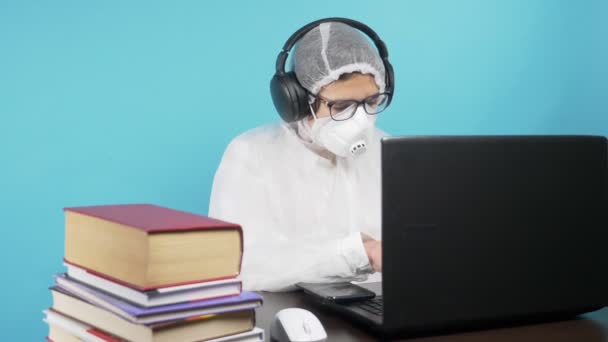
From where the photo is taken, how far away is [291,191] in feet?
6.63

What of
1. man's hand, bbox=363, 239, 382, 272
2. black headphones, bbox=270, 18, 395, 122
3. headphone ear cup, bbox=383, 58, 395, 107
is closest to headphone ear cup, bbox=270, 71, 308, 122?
black headphones, bbox=270, 18, 395, 122

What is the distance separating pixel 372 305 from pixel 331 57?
92 centimetres

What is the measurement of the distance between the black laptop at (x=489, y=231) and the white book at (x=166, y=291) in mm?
206

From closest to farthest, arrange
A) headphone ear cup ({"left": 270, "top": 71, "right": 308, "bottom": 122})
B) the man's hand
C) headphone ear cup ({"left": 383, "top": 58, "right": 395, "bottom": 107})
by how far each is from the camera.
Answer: the man's hand, headphone ear cup ({"left": 270, "top": 71, "right": 308, "bottom": 122}), headphone ear cup ({"left": 383, "top": 58, "right": 395, "bottom": 107})

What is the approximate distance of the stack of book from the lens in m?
0.88

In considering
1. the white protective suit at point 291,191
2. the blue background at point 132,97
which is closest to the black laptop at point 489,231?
the white protective suit at point 291,191

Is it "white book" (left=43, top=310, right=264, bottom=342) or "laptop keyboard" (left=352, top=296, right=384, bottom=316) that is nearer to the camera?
"white book" (left=43, top=310, right=264, bottom=342)

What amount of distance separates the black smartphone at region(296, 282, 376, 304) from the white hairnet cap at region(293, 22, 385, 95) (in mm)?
762

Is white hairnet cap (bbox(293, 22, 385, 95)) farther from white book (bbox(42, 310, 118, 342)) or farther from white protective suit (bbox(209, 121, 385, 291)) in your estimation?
white book (bbox(42, 310, 118, 342))

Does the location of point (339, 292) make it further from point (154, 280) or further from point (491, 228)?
point (154, 280)

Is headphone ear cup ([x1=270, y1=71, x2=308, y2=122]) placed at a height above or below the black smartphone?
above

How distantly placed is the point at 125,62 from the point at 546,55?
163cm

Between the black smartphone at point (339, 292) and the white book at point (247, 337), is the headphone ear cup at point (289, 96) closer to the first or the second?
the black smartphone at point (339, 292)

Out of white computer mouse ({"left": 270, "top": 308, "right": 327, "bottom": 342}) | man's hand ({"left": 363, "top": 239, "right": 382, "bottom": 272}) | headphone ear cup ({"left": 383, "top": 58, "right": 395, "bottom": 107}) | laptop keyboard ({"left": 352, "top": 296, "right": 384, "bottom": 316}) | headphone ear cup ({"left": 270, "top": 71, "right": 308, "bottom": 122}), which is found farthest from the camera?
headphone ear cup ({"left": 383, "top": 58, "right": 395, "bottom": 107})
